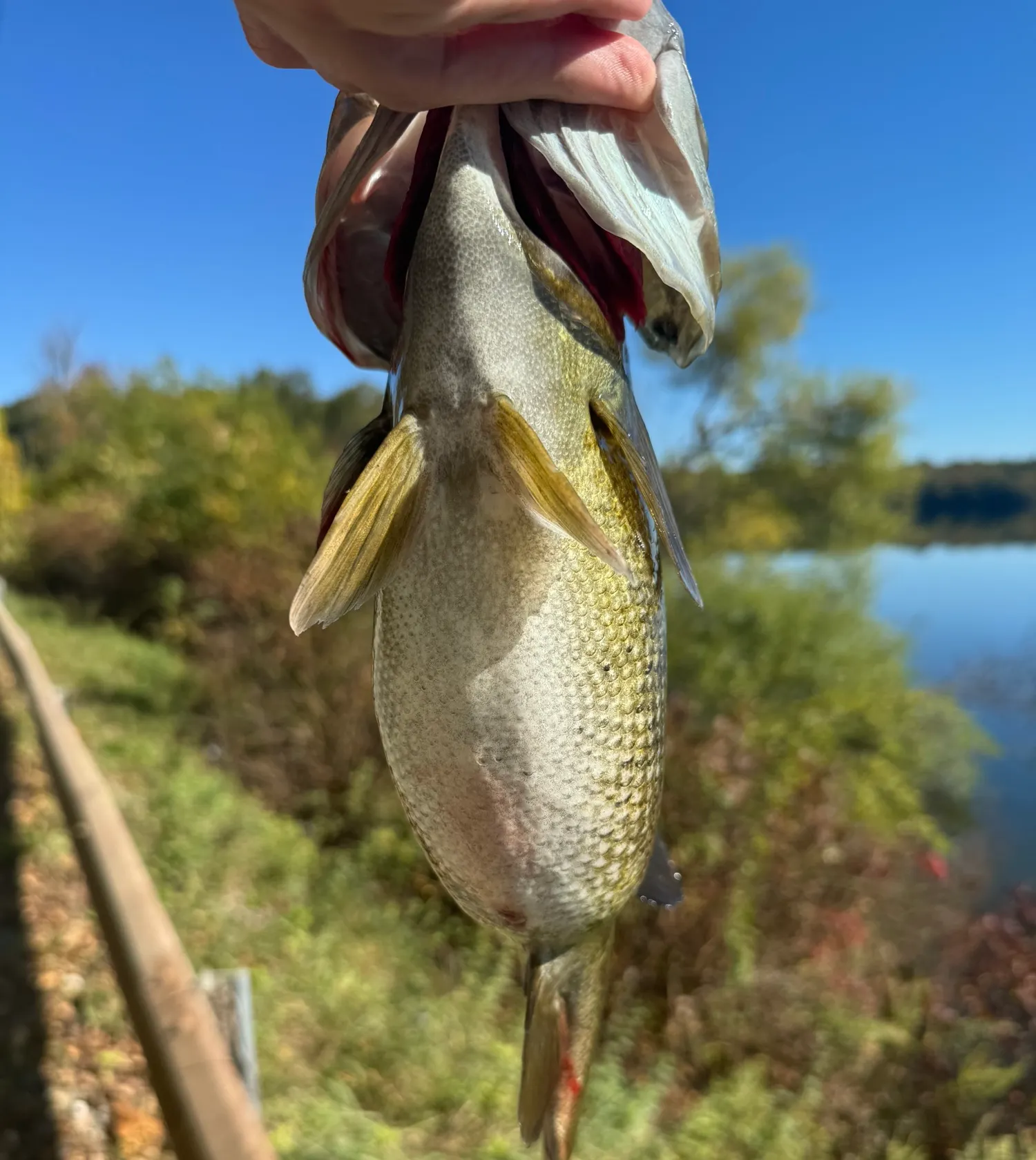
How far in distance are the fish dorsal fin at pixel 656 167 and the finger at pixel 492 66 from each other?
4cm

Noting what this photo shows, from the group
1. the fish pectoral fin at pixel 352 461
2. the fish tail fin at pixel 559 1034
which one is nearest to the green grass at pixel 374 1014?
the fish tail fin at pixel 559 1034

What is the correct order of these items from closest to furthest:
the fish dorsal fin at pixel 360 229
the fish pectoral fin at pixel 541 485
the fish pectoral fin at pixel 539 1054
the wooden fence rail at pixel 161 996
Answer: the fish pectoral fin at pixel 541 485, the fish dorsal fin at pixel 360 229, the fish pectoral fin at pixel 539 1054, the wooden fence rail at pixel 161 996

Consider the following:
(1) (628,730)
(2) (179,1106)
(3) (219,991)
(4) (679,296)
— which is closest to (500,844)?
(1) (628,730)

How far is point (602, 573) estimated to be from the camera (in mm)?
913

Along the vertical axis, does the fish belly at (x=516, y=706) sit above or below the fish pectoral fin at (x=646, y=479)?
below

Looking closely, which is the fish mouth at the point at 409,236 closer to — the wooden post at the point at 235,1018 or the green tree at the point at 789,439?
the wooden post at the point at 235,1018

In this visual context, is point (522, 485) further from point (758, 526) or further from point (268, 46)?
point (758, 526)

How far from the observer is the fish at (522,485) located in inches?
32.1

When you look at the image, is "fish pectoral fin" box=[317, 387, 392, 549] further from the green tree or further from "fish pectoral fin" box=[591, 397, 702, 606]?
the green tree

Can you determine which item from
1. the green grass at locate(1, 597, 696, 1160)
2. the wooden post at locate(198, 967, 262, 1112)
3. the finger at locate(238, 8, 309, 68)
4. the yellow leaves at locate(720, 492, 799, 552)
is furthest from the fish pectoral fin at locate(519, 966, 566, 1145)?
the yellow leaves at locate(720, 492, 799, 552)

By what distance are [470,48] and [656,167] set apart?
221 mm

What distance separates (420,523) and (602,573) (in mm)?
205

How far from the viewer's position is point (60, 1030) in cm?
462

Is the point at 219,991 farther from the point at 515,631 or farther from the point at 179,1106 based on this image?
the point at 515,631
